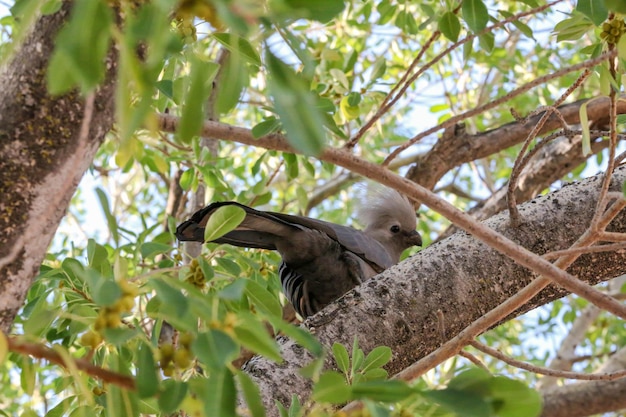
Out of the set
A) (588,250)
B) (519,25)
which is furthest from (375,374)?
(519,25)

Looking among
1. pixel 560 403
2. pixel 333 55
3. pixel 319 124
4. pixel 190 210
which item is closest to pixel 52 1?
pixel 319 124

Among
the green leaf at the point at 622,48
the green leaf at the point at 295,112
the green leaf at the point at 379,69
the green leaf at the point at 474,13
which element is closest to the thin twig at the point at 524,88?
the green leaf at the point at 622,48

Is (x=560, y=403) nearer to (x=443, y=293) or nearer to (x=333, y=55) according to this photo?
(x=443, y=293)

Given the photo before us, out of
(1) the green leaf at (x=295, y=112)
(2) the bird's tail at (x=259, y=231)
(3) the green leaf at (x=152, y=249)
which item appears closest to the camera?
(1) the green leaf at (x=295, y=112)

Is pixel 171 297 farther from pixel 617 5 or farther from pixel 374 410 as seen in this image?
pixel 617 5

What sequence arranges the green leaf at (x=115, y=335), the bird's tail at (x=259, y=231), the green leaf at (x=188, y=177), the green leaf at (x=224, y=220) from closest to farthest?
the green leaf at (x=115, y=335), the green leaf at (x=224, y=220), the bird's tail at (x=259, y=231), the green leaf at (x=188, y=177)

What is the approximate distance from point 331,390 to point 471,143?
3.07 meters

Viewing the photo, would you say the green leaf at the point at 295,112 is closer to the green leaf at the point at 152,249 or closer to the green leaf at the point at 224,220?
the green leaf at the point at 224,220

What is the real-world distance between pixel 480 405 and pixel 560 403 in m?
2.83

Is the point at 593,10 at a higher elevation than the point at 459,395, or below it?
higher

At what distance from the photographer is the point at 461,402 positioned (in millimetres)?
1115

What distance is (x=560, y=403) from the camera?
3688 mm

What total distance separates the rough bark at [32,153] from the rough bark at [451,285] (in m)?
0.84

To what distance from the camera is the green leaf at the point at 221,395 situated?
3.54ft
